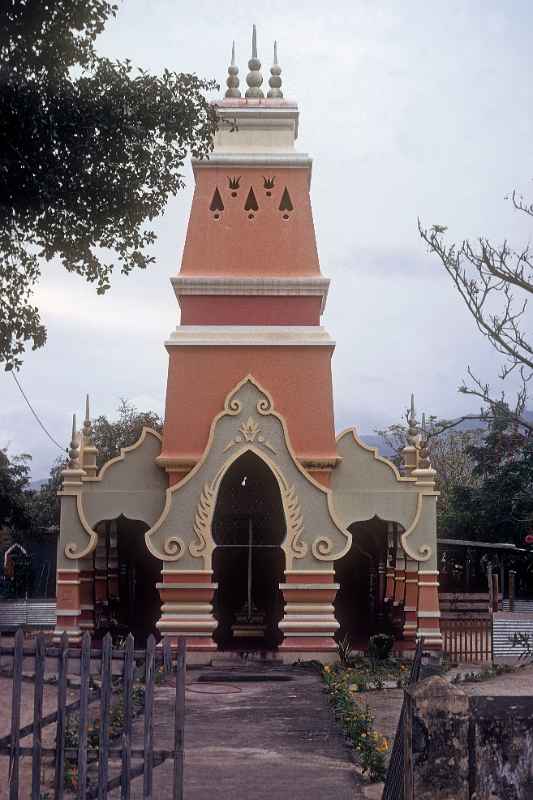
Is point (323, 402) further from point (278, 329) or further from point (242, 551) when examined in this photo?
point (242, 551)

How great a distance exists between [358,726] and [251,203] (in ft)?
35.5

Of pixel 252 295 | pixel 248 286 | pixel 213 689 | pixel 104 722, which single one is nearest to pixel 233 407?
pixel 252 295

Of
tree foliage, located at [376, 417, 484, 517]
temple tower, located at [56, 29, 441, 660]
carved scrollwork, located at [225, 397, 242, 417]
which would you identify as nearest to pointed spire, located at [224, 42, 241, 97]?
temple tower, located at [56, 29, 441, 660]

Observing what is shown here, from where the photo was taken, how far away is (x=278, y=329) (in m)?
18.9

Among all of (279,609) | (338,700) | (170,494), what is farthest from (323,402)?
(338,700)

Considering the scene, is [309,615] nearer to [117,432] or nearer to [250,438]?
[250,438]

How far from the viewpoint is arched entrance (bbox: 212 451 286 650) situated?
19594mm

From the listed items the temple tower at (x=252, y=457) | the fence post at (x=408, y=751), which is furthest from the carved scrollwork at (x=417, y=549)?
the fence post at (x=408, y=751)

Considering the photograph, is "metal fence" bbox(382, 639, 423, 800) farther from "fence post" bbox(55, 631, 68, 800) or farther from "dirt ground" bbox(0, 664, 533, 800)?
"fence post" bbox(55, 631, 68, 800)

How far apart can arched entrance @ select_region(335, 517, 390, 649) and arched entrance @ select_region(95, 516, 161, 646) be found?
365 centimetres

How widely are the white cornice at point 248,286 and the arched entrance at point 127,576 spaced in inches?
182

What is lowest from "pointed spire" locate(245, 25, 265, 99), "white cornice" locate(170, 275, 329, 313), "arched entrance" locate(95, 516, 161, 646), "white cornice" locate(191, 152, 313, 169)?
"arched entrance" locate(95, 516, 161, 646)

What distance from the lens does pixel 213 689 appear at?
15023 mm

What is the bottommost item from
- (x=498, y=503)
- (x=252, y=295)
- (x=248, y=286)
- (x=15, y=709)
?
(x=15, y=709)
